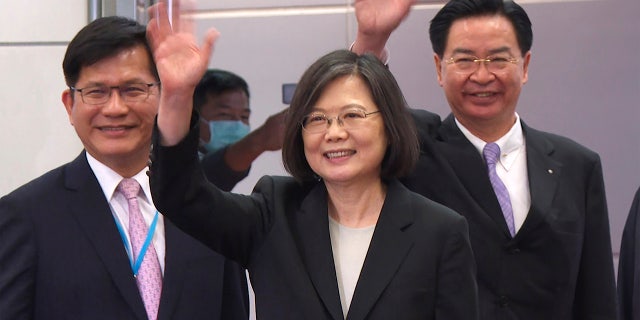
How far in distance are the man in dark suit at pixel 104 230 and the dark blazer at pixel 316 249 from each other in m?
0.33

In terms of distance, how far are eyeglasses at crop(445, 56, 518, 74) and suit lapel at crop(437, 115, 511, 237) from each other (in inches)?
6.2

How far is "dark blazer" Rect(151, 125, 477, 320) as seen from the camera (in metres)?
1.70

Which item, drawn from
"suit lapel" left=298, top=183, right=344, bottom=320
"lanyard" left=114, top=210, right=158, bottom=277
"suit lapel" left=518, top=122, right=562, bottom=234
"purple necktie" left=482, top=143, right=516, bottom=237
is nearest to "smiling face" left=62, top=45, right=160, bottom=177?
"lanyard" left=114, top=210, right=158, bottom=277

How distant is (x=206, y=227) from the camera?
1.73m

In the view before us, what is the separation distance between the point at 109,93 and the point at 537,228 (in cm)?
117

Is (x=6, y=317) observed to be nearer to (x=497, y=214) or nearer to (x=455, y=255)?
(x=455, y=255)

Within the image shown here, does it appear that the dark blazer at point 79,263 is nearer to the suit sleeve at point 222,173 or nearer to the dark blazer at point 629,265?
the suit sleeve at point 222,173

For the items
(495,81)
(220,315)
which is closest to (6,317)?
(220,315)

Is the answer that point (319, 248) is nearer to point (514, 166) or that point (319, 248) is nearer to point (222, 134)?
point (514, 166)

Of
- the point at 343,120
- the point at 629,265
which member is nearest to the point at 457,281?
the point at 343,120

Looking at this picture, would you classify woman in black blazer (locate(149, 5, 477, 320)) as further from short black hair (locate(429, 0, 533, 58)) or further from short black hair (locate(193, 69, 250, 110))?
short black hair (locate(193, 69, 250, 110))

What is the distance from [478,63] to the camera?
246 centimetres

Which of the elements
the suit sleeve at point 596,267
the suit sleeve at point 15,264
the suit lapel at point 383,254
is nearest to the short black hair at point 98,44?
the suit sleeve at point 15,264

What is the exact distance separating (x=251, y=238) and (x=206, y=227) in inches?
4.5
